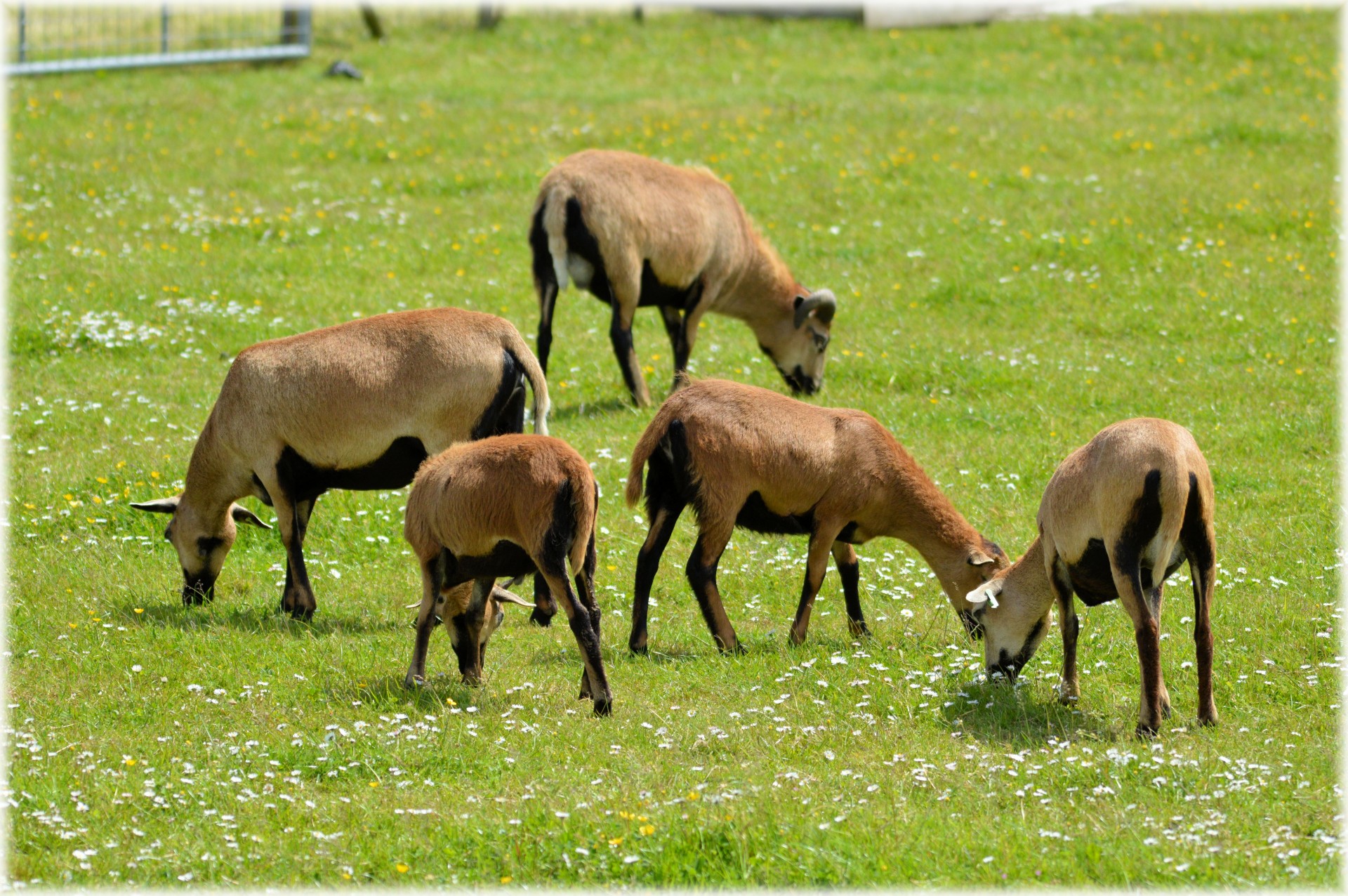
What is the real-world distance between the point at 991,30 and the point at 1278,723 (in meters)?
19.0

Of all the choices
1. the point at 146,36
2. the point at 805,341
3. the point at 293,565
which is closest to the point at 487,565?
the point at 293,565

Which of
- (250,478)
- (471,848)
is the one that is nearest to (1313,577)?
(471,848)

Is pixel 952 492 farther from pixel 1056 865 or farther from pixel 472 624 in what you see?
pixel 1056 865

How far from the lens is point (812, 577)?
8.29m

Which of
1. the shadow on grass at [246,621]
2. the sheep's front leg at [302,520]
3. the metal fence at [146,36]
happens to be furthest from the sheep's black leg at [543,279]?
the metal fence at [146,36]

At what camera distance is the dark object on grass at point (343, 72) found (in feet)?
74.4

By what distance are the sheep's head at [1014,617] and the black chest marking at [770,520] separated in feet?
3.47

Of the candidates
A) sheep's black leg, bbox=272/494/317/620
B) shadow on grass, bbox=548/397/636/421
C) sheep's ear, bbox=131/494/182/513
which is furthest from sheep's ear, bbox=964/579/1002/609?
shadow on grass, bbox=548/397/636/421

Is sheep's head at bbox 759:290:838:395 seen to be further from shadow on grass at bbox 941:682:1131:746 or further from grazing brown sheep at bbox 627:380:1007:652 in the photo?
shadow on grass at bbox 941:682:1131:746

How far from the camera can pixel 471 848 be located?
5.77 m

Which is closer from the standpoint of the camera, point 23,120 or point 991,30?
point 23,120

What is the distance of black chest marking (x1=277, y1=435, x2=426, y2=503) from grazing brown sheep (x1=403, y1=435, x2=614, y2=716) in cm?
99

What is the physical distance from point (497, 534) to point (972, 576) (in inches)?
108

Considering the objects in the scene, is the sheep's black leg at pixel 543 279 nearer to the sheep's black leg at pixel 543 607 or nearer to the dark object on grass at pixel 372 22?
the sheep's black leg at pixel 543 607
